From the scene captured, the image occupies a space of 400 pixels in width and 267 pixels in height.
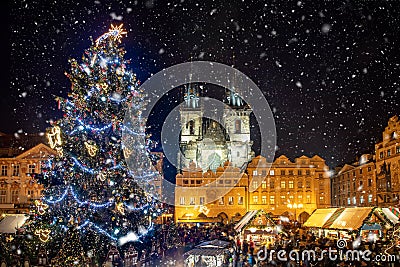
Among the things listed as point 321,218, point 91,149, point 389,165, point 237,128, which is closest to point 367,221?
point 321,218

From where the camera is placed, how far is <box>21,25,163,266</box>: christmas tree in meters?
18.3

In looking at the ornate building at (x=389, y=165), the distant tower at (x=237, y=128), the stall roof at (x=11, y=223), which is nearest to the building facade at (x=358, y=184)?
the ornate building at (x=389, y=165)

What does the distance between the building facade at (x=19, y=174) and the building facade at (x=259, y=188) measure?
19584mm

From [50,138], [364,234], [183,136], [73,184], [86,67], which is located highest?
[183,136]

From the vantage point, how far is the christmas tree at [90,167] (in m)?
18.3

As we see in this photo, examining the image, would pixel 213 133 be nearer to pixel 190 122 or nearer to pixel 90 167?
pixel 190 122

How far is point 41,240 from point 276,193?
47.3 meters

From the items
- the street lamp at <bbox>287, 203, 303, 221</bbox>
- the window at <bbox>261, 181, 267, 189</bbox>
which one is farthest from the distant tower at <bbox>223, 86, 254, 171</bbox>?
the street lamp at <bbox>287, 203, 303, 221</bbox>

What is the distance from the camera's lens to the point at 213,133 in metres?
82.6

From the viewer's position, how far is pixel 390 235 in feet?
72.8

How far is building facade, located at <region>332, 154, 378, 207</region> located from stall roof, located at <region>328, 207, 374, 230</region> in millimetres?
29181

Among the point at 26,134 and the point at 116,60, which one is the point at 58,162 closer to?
the point at 116,60

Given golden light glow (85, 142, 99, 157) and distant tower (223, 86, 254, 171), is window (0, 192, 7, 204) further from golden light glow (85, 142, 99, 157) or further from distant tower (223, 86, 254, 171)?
distant tower (223, 86, 254, 171)

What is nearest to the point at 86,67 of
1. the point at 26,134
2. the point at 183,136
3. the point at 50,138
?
the point at 50,138
